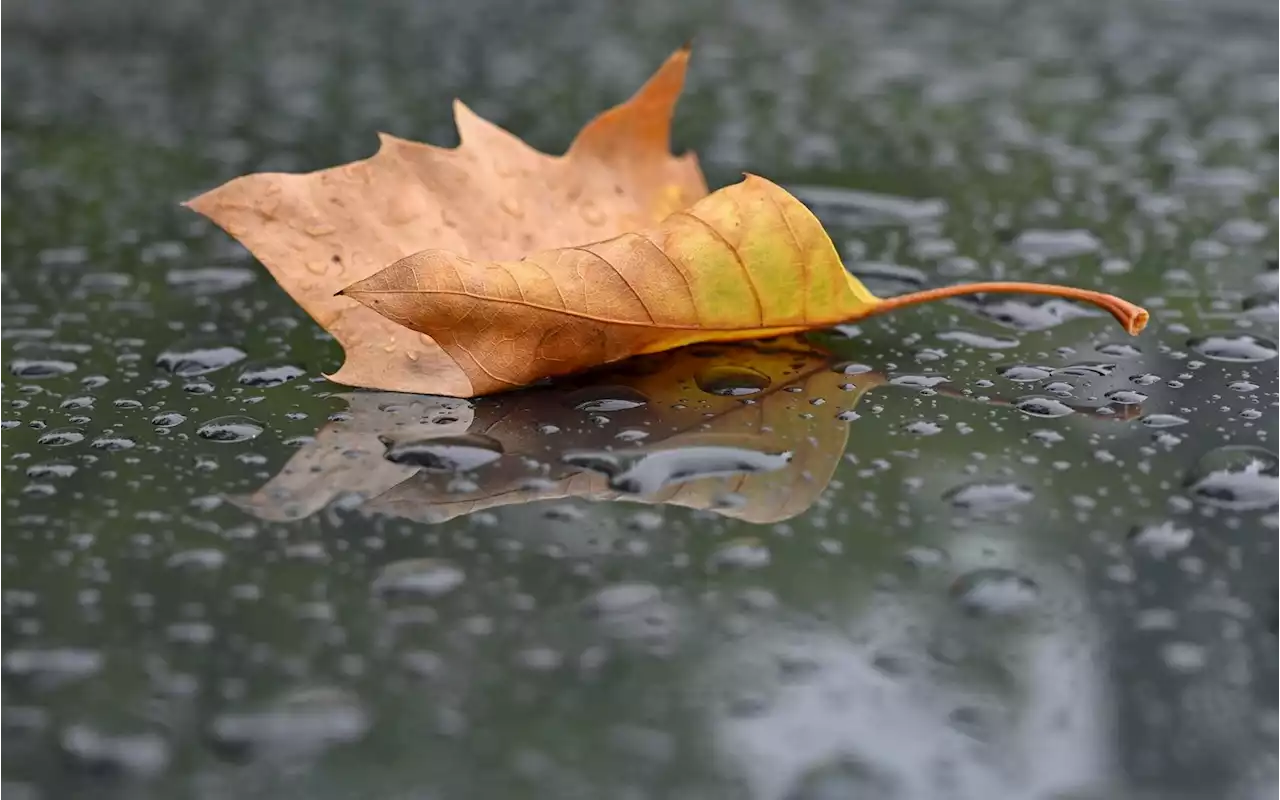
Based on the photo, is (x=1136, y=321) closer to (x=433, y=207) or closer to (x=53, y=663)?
(x=433, y=207)

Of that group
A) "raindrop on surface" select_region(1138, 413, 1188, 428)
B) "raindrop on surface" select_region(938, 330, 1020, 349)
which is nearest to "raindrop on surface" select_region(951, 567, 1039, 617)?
"raindrop on surface" select_region(1138, 413, 1188, 428)

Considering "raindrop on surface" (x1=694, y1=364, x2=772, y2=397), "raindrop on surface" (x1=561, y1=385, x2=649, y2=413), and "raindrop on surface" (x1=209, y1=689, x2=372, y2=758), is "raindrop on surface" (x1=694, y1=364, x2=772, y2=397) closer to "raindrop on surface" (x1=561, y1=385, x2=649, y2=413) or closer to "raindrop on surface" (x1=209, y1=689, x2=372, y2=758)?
"raindrop on surface" (x1=561, y1=385, x2=649, y2=413)

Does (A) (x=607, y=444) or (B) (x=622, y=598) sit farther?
(A) (x=607, y=444)

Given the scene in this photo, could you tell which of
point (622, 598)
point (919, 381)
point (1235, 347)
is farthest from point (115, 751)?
point (1235, 347)

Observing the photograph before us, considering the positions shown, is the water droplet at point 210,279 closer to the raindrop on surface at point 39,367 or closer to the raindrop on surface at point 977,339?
the raindrop on surface at point 39,367

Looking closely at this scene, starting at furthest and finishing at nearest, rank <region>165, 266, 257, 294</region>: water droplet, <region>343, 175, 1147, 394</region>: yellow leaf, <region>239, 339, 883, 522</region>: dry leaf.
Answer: <region>165, 266, 257, 294</region>: water droplet
<region>343, 175, 1147, 394</region>: yellow leaf
<region>239, 339, 883, 522</region>: dry leaf

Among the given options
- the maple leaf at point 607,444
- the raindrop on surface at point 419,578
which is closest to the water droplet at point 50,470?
the maple leaf at point 607,444
